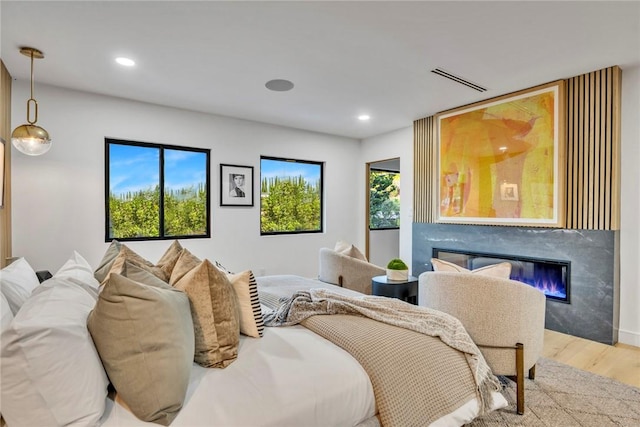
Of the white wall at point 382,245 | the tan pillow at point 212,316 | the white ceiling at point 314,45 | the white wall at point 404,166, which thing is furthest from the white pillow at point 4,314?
the white wall at point 382,245

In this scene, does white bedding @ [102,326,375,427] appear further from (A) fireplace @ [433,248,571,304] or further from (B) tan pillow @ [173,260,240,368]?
(A) fireplace @ [433,248,571,304]

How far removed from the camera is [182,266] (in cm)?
173

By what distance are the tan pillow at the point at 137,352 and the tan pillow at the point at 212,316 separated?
26 cm

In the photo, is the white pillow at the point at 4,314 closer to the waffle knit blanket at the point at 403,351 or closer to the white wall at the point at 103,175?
the waffle knit blanket at the point at 403,351

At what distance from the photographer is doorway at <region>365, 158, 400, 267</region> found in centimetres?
638

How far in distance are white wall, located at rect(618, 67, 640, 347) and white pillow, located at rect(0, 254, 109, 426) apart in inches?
162

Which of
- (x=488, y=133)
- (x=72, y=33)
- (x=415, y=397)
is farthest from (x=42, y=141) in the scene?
(x=488, y=133)

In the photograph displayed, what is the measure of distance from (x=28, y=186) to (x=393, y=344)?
386 cm

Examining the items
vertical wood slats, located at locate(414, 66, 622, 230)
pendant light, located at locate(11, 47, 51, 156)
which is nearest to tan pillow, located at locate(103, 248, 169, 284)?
pendant light, located at locate(11, 47, 51, 156)

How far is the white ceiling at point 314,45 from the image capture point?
2188 mm

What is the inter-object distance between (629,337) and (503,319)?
2217 millimetres

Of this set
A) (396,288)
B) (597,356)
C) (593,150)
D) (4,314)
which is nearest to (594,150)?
(593,150)

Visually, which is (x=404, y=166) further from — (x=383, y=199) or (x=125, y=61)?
(x=125, y=61)

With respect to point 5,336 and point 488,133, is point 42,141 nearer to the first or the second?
point 5,336
